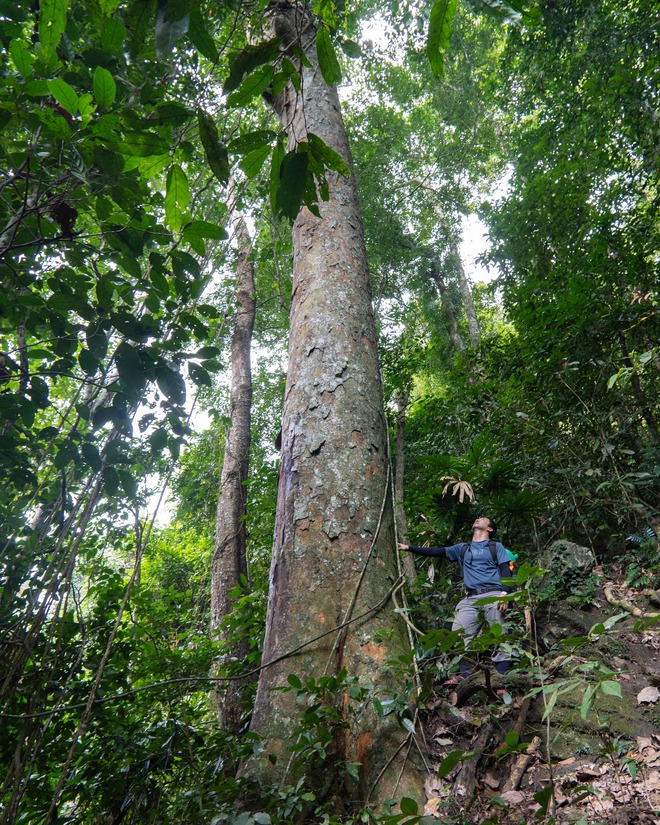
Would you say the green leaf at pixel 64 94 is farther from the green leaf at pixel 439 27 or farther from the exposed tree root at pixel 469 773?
the exposed tree root at pixel 469 773

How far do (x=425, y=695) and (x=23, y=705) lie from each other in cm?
194

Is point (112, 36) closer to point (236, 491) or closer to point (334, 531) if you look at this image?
point (334, 531)

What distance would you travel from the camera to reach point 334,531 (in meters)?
1.74

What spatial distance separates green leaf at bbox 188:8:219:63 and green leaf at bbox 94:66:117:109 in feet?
1.94

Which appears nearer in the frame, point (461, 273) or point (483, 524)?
point (483, 524)

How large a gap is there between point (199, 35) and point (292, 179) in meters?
0.34

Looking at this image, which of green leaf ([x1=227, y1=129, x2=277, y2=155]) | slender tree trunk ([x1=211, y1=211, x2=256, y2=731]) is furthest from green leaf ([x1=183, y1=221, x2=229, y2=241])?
slender tree trunk ([x1=211, y1=211, x2=256, y2=731])

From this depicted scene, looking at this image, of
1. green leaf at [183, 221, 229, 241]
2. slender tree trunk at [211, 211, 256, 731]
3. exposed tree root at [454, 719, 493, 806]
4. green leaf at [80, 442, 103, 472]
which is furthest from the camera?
slender tree trunk at [211, 211, 256, 731]

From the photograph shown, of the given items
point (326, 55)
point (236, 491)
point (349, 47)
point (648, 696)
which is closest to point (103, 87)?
point (326, 55)

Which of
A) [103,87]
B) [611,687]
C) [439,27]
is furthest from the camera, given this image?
[103,87]

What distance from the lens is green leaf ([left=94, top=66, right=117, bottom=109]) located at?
1.45 meters

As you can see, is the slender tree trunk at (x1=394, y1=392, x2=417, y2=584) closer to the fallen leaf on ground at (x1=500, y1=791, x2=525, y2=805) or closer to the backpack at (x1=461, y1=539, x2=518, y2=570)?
the backpack at (x1=461, y1=539, x2=518, y2=570)

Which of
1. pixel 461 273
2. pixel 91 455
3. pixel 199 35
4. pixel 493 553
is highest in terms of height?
pixel 461 273

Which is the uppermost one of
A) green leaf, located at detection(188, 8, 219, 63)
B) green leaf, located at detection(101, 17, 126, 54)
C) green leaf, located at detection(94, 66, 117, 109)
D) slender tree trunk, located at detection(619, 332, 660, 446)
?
slender tree trunk, located at detection(619, 332, 660, 446)
